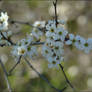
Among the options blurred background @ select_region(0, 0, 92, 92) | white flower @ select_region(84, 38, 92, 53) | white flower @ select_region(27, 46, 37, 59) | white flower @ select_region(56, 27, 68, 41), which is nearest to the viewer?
white flower @ select_region(56, 27, 68, 41)

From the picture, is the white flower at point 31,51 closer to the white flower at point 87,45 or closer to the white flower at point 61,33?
the white flower at point 61,33

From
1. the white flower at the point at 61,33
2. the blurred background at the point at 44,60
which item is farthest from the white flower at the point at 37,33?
the blurred background at the point at 44,60

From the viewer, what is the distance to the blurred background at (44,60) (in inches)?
151

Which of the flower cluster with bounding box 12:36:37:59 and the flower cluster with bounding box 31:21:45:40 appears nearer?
the flower cluster with bounding box 12:36:37:59

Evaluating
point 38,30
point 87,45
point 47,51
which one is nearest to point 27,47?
point 47,51

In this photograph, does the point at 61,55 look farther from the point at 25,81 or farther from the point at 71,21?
the point at 71,21

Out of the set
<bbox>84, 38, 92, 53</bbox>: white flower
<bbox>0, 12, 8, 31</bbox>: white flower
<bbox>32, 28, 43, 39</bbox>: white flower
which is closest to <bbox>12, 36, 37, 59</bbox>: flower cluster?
<bbox>32, 28, 43, 39</bbox>: white flower

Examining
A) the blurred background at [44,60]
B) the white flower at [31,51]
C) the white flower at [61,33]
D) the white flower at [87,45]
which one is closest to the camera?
the white flower at [61,33]

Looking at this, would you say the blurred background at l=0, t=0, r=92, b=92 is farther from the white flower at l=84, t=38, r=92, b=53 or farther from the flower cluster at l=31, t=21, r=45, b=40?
the white flower at l=84, t=38, r=92, b=53

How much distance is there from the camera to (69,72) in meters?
3.99

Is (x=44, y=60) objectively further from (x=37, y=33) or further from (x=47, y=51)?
(x=47, y=51)

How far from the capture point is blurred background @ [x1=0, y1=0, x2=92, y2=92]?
3836 millimetres

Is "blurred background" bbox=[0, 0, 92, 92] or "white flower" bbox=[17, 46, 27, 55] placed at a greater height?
"white flower" bbox=[17, 46, 27, 55]

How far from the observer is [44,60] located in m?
4.30
